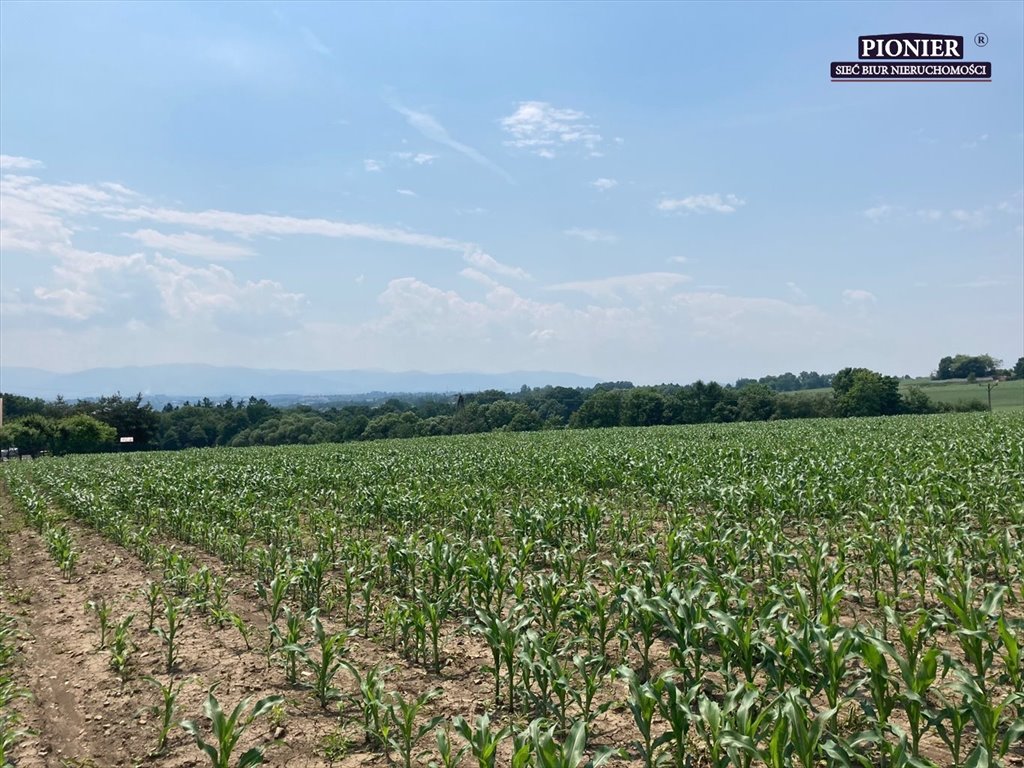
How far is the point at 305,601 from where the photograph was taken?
A: 23.0 feet

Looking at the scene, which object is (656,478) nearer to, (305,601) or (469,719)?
(305,601)

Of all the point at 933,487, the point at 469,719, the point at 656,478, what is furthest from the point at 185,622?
the point at 933,487

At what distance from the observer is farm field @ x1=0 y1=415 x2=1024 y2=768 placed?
11.6 feet

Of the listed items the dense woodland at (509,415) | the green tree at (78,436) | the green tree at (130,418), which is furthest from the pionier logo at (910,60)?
the green tree at (130,418)

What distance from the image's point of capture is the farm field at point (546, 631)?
3543mm

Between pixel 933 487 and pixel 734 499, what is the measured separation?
3.29 metres

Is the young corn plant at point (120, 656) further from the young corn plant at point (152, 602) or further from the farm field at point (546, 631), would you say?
the young corn plant at point (152, 602)

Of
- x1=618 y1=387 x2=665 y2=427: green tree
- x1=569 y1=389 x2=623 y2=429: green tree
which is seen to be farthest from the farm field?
x1=569 y1=389 x2=623 y2=429: green tree

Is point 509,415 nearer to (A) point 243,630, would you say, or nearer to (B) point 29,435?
(B) point 29,435

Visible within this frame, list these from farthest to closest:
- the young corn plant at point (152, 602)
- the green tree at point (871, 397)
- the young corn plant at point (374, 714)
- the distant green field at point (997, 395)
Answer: the distant green field at point (997, 395)
the green tree at point (871, 397)
the young corn plant at point (152, 602)
the young corn plant at point (374, 714)

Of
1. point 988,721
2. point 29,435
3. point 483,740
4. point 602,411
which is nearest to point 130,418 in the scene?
point 29,435

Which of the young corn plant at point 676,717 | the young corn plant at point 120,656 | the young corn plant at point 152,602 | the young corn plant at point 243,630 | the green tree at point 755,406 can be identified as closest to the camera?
the young corn plant at point 676,717

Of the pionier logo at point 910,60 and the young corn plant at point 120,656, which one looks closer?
the young corn plant at point 120,656

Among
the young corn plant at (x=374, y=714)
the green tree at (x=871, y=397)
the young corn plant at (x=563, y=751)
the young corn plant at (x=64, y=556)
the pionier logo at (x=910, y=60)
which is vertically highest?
the pionier logo at (x=910, y=60)
